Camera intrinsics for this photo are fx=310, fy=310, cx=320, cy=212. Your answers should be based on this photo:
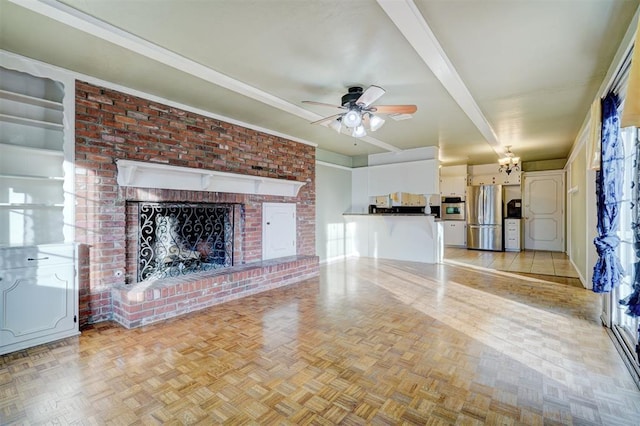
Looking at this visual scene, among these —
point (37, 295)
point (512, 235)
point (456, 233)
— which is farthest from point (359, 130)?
point (512, 235)

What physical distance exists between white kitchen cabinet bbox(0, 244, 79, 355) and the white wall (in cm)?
434

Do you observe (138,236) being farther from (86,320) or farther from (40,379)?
(40,379)

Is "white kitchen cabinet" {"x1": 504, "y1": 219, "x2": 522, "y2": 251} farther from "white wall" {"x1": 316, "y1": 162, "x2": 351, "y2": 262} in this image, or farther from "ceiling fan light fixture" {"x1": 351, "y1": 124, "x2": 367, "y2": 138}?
"ceiling fan light fixture" {"x1": 351, "y1": 124, "x2": 367, "y2": 138}

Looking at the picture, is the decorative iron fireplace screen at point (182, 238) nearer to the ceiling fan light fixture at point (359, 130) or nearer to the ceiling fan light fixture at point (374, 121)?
the ceiling fan light fixture at point (359, 130)

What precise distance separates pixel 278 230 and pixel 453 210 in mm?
6180

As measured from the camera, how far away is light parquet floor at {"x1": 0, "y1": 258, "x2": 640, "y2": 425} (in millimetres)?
1761

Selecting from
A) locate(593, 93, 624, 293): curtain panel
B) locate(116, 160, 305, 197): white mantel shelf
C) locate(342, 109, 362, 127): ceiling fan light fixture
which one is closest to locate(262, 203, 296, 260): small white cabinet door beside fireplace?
locate(116, 160, 305, 197): white mantel shelf

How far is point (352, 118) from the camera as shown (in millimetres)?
3363

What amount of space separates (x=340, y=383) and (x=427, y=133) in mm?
4436

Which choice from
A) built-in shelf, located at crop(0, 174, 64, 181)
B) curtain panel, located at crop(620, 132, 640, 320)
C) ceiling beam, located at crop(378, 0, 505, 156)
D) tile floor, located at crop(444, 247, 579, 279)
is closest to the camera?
curtain panel, located at crop(620, 132, 640, 320)

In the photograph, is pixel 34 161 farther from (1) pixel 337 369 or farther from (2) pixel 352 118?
(1) pixel 337 369

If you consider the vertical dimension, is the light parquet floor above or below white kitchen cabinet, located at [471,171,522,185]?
below

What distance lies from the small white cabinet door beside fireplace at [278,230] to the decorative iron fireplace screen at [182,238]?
0.61m

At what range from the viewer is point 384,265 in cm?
631
